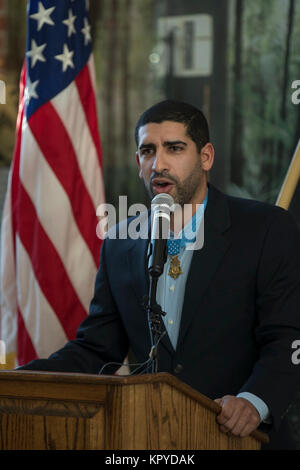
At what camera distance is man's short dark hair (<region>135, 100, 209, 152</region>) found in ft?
7.27

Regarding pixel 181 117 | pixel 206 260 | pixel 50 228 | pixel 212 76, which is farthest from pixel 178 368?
pixel 212 76

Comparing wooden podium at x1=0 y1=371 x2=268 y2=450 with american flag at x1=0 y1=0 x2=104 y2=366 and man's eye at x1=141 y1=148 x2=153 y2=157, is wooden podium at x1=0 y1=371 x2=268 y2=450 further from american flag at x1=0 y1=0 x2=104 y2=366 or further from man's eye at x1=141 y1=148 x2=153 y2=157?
american flag at x1=0 y1=0 x2=104 y2=366

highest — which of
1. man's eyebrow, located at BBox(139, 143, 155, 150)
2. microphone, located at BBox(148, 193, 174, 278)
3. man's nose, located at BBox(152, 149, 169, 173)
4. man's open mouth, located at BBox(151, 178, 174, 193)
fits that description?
man's eyebrow, located at BBox(139, 143, 155, 150)

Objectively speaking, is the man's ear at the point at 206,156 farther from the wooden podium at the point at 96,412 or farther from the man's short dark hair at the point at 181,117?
the wooden podium at the point at 96,412

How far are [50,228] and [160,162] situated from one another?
1.00 metres

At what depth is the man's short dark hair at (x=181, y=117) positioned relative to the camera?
2.22m

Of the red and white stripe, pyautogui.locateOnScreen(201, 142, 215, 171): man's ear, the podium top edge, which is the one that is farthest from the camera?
the red and white stripe

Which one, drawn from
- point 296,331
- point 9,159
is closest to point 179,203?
point 296,331

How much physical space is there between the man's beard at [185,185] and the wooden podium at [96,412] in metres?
0.75

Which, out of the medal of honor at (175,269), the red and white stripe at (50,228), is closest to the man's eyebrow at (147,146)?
the medal of honor at (175,269)

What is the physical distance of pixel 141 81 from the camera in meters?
3.31

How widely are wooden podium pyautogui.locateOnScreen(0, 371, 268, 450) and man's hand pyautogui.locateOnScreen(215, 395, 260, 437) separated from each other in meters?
0.12

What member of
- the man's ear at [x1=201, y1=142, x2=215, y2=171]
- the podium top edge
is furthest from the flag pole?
the podium top edge

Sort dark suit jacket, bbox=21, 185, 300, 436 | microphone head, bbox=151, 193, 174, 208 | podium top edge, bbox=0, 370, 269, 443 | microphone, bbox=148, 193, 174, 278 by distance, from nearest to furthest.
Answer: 1. podium top edge, bbox=0, 370, 269, 443
2. microphone, bbox=148, 193, 174, 278
3. microphone head, bbox=151, 193, 174, 208
4. dark suit jacket, bbox=21, 185, 300, 436
